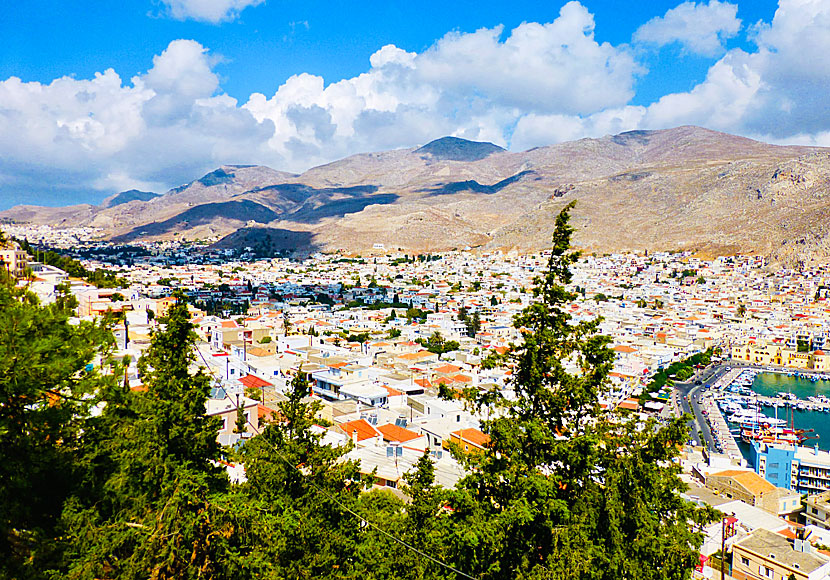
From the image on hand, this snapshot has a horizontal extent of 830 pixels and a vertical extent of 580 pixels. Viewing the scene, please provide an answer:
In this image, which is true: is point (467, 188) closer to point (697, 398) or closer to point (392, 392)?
point (697, 398)

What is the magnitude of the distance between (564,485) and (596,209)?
335 ft

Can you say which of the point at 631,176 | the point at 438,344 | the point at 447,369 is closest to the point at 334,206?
the point at 631,176

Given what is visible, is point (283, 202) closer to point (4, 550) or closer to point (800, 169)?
point (800, 169)

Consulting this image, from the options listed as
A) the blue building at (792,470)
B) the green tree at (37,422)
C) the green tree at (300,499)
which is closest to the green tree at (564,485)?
the green tree at (300,499)

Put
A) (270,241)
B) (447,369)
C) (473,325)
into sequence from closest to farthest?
(447,369) → (473,325) → (270,241)

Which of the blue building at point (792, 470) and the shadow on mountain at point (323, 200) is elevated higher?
the shadow on mountain at point (323, 200)

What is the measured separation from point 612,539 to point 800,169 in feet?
331

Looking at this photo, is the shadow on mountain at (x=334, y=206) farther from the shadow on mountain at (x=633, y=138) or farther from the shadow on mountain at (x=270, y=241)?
the shadow on mountain at (x=633, y=138)

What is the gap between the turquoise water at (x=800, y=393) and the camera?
27.1 meters

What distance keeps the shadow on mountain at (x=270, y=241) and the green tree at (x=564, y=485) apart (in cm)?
9989

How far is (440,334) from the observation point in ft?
118

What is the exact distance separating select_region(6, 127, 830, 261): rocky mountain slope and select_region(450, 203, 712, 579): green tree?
43131 millimetres

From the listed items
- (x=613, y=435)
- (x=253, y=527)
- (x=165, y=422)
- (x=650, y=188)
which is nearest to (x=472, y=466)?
(x=613, y=435)

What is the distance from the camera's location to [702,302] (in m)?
56.6
